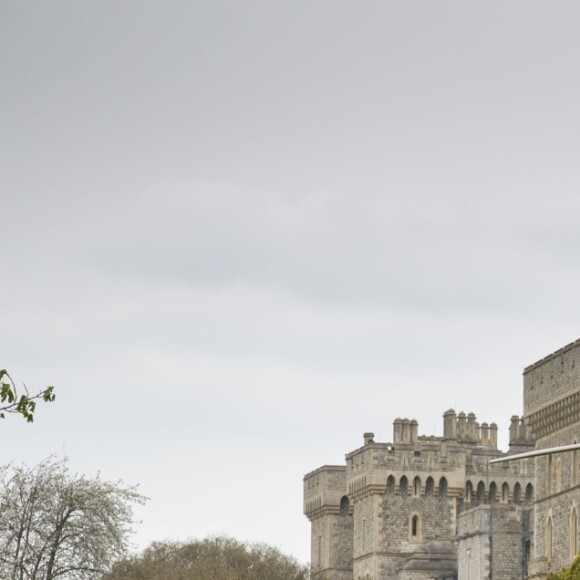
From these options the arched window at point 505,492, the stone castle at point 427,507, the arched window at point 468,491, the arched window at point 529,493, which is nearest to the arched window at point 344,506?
the stone castle at point 427,507

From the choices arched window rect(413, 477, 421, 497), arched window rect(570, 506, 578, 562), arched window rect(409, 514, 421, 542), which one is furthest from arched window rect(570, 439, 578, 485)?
arched window rect(413, 477, 421, 497)

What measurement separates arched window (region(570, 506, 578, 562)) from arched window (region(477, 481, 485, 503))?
35.6m

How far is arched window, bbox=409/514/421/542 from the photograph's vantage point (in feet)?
356

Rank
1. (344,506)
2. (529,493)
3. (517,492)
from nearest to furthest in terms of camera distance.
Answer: (517,492) < (529,493) < (344,506)

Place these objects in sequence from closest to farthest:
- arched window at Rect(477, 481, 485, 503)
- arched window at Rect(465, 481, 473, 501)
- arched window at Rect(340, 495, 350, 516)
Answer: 1. arched window at Rect(465, 481, 473, 501)
2. arched window at Rect(477, 481, 485, 503)
3. arched window at Rect(340, 495, 350, 516)

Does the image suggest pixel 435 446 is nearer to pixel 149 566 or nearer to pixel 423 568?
pixel 423 568

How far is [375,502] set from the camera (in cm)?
10900

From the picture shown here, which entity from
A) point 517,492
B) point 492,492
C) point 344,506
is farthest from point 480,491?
point 344,506

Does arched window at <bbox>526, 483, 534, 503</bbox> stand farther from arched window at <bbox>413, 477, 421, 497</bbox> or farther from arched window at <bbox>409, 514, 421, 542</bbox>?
arched window at <bbox>409, 514, 421, 542</bbox>

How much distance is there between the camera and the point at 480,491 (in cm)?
11025

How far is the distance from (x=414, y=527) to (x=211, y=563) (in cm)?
1727

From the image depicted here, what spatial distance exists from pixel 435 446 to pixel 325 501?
11.8m

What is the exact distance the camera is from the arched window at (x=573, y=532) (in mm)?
73750

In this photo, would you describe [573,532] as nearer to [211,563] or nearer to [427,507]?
[211,563]
